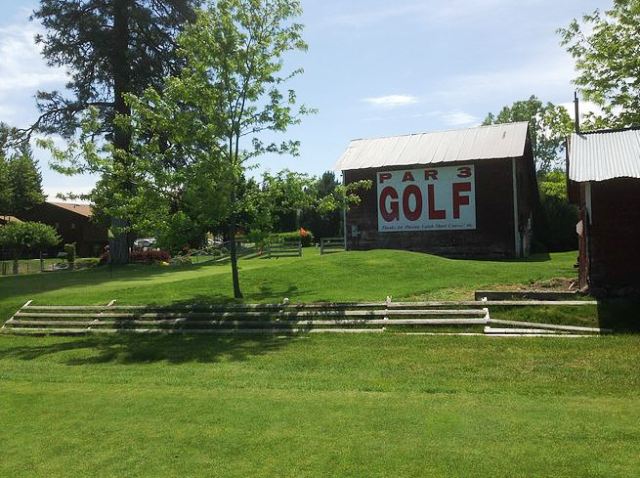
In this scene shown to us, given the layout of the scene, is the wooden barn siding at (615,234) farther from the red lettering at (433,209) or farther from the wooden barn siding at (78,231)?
the wooden barn siding at (78,231)

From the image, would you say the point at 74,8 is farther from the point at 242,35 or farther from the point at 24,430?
the point at 24,430

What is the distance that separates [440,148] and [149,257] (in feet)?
68.7

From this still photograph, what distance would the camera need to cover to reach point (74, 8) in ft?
115

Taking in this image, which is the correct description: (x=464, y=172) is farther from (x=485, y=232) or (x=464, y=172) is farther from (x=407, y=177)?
(x=485, y=232)

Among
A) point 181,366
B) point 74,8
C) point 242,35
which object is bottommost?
point 181,366

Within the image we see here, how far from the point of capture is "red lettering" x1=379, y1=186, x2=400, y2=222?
3457 cm

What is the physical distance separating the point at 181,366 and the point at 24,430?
429cm

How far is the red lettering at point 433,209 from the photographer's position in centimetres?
3350

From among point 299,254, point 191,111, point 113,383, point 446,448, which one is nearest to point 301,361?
point 113,383

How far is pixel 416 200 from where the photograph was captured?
3406cm

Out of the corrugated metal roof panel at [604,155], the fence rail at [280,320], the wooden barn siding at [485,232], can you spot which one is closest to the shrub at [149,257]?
the wooden barn siding at [485,232]

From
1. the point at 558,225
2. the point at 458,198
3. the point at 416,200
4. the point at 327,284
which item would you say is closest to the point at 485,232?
the point at 458,198

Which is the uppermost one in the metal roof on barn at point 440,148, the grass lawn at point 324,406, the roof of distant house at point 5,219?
the metal roof on barn at point 440,148

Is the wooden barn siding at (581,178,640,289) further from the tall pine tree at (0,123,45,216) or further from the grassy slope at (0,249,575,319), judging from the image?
the tall pine tree at (0,123,45,216)
